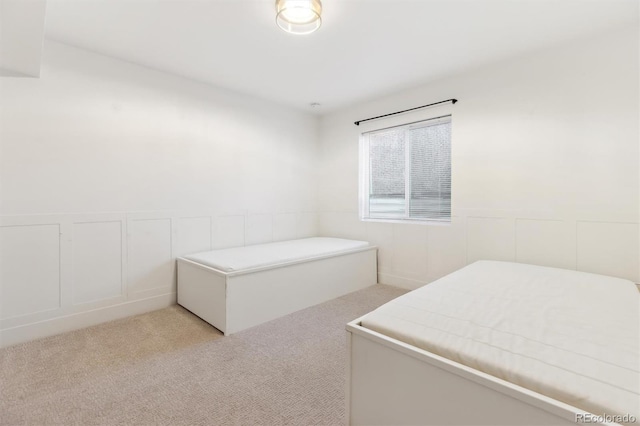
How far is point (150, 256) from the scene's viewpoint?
2799 mm

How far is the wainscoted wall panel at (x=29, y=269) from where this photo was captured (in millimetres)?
2127

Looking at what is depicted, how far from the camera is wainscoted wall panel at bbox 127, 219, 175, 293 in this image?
8.87 ft

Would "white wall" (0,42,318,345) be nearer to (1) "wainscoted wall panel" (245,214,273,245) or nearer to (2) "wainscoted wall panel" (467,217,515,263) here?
(1) "wainscoted wall panel" (245,214,273,245)

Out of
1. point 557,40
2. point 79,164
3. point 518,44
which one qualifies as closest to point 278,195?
point 79,164

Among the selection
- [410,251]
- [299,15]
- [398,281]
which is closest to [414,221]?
[410,251]

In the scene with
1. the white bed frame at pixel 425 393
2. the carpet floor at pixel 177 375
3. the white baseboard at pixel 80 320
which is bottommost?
the carpet floor at pixel 177 375

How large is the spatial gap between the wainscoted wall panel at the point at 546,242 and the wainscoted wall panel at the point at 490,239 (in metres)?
0.06

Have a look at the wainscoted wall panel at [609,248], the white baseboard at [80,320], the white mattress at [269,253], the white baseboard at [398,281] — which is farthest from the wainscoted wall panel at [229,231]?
the wainscoted wall panel at [609,248]

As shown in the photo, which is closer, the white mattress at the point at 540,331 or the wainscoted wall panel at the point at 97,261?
the white mattress at the point at 540,331

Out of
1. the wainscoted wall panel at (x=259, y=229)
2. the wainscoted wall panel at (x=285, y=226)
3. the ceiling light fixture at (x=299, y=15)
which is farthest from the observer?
the wainscoted wall panel at (x=285, y=226)

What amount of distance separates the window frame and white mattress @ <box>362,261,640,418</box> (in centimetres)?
145

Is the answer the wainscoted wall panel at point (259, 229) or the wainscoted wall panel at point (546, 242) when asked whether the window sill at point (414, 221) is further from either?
the wainscoted wall panel at point (259, 229)

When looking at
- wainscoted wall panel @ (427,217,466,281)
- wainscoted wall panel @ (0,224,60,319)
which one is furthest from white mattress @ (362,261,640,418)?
wainscoted wall panel @ (0,224,60,319)

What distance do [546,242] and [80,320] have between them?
158 inches
